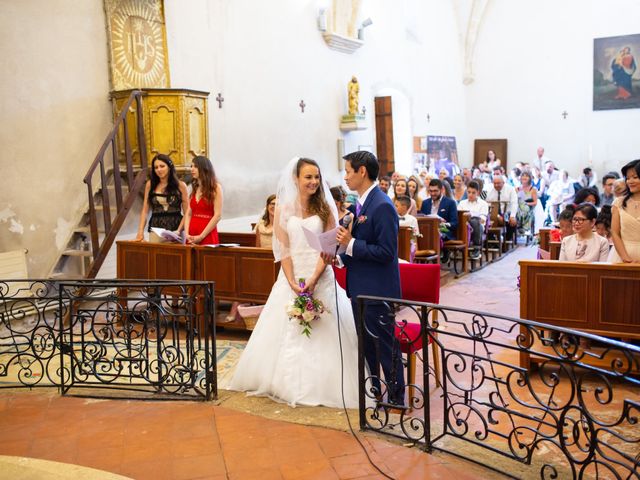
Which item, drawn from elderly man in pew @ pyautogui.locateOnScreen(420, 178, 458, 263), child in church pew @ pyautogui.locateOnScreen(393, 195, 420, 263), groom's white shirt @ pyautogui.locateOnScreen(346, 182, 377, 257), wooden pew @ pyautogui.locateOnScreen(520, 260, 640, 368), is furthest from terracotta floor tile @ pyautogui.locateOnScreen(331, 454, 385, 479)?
elderly man in pew @ pyautogui.locateOnScreen(420, 178, 458, 263)

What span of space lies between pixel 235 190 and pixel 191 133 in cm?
243

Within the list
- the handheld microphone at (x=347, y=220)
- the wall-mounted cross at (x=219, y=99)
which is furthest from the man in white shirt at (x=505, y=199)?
the handheld microphone at (x=347, y=220)

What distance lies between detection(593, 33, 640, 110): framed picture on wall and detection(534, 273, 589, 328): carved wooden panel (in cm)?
1445

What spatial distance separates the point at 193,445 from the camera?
3.72 metres

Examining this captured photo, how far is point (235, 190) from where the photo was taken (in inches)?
422

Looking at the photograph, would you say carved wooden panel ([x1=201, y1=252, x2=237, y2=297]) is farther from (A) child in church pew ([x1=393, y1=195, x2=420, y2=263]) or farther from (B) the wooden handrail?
(A) child in church pew ([x1=393, y1=195, x2=420, y2=263])

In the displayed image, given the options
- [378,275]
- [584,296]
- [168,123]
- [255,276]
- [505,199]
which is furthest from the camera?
[505,199]

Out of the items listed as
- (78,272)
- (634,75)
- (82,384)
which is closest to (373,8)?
(634,75)

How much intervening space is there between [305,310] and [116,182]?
417 cm

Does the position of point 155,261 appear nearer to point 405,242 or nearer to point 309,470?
point 405,242

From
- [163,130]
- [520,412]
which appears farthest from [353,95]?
[520,412]

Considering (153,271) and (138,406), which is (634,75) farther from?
(138,406)

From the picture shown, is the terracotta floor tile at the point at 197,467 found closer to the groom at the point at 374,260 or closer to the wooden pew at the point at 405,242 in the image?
the groom at the point at 374,260

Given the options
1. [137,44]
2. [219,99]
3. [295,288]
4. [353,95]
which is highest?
[137,44]
